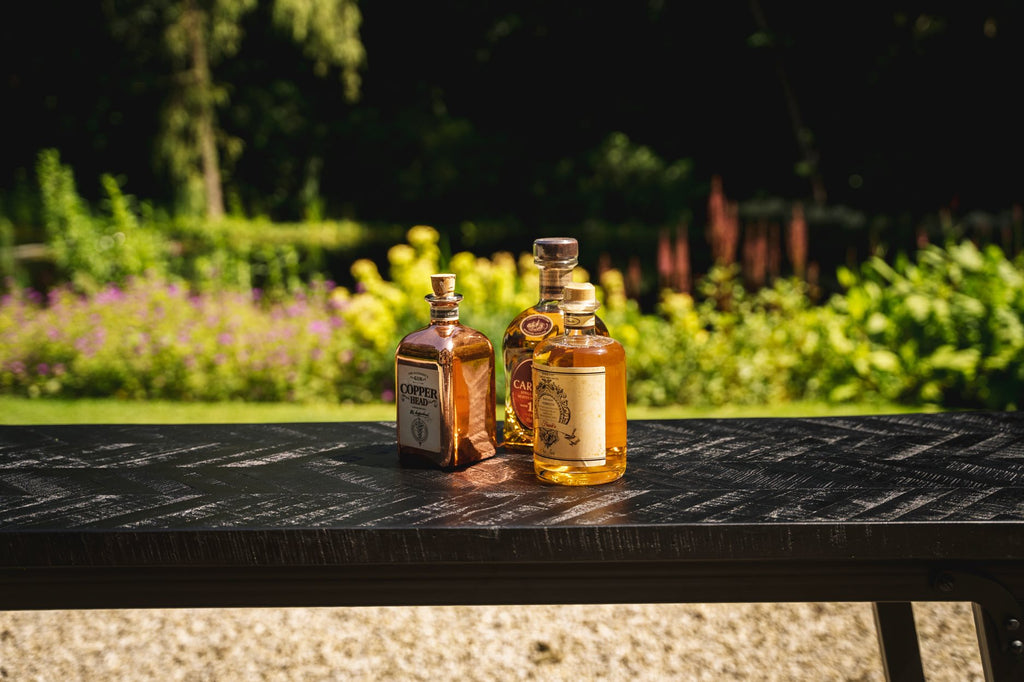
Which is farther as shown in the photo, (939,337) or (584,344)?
(939,337)

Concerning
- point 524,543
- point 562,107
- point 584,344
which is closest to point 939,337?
point 584,344

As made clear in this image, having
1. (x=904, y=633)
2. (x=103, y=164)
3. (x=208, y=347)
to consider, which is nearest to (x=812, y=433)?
(x=904, y=633)

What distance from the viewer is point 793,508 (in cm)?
138

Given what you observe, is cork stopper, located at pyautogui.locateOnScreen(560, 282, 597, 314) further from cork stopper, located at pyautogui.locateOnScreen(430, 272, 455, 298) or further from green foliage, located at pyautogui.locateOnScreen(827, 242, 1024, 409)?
green foliage, located at pyautogui.locateOnScreen(827, 242, 1024, 409)

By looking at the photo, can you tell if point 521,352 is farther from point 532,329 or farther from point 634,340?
point 634,340

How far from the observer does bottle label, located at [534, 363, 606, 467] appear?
140 cm

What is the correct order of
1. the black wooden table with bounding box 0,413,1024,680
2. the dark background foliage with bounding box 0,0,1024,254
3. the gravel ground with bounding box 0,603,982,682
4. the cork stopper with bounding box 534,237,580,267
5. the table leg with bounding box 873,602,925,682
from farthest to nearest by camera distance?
the dark background foliage with bounding box 0,0,1024,254, the gravel ground with bounding box 0,603,982,682, the table leg with bounding box 873,602,925,682, the cork stopper with bounding box 534,237,580,267, the black wooden table with bounding box 0,413,1024,680

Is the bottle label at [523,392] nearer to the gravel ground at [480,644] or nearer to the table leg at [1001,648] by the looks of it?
the table leg at [1001,648]

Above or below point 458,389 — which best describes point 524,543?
below

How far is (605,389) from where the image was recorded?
4.68 feet

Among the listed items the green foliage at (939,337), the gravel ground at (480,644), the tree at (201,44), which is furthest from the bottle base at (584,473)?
the tree at (201,44)

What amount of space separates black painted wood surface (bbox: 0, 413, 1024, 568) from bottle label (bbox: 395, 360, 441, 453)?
60 millimetres

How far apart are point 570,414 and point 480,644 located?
1427 mm

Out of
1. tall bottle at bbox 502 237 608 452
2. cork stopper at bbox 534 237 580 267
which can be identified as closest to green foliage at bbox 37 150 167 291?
tall bottle at bbox 502 237 608 452
